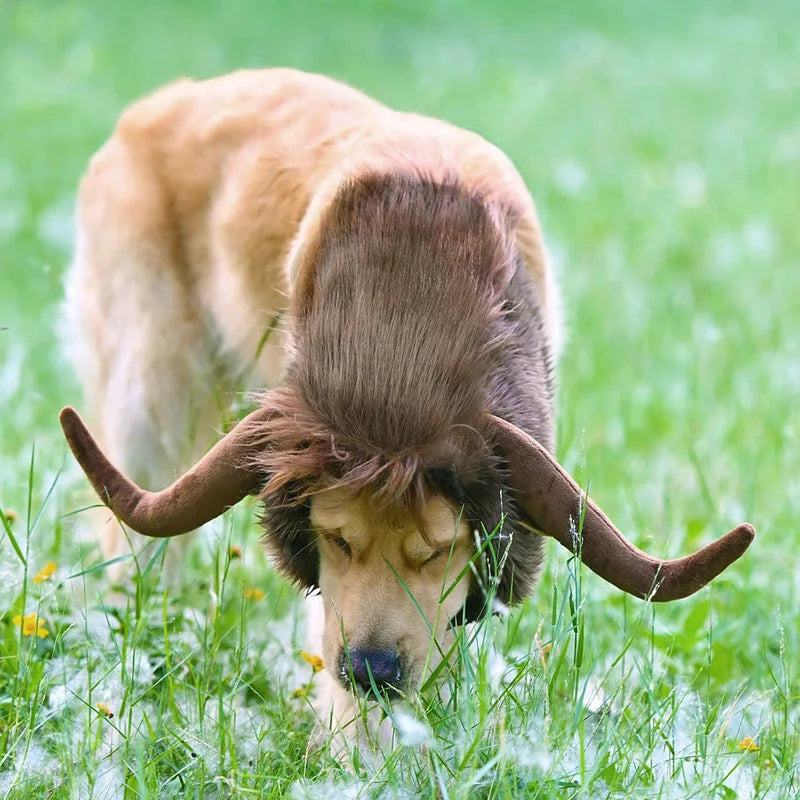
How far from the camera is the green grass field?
3291 millimetres

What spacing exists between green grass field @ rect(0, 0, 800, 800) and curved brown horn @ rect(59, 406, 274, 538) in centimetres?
15

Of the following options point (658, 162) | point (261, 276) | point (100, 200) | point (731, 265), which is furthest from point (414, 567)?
point (658, 162)

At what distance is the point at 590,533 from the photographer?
3.31 meters

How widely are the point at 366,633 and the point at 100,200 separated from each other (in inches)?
107

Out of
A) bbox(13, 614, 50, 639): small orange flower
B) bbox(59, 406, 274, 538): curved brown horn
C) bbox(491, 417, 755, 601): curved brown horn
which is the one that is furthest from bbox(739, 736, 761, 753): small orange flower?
bbox(13, 614, 50, 639): small orange flower

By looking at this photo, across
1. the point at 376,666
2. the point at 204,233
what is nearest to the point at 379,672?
the point at 376,666

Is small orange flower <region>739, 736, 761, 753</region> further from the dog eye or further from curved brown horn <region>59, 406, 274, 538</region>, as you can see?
curved brown horn <region>59, 406, 274, 538</region>

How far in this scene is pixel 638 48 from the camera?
60.4 feet

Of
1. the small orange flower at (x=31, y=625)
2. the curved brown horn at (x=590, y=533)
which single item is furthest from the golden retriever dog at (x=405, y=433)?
the small orange flower at (x=31, y=625)

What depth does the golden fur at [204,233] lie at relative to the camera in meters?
4.63

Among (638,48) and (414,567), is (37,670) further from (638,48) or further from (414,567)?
(638,48)

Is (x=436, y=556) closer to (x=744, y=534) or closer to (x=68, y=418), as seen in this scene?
(x=744, y=534)

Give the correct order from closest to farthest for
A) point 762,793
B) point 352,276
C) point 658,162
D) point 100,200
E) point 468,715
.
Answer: point 468,715 → point 762,793 → point 352,276 → point 100,200 → point 658,162

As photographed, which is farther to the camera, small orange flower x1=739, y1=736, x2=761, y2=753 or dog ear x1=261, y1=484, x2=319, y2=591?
dog ear x1=261, y1=484, x2=319, y2=591
